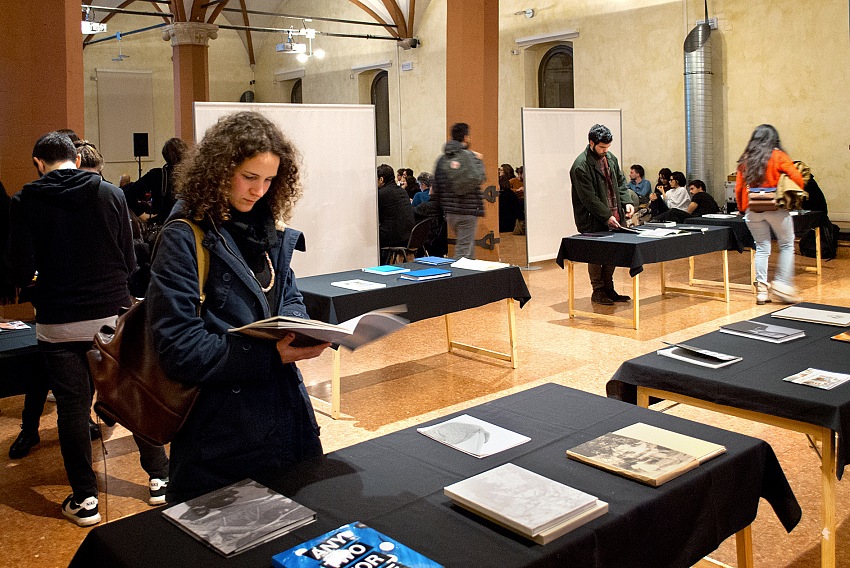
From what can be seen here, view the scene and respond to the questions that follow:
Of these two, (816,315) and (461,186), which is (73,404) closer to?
(816,315)

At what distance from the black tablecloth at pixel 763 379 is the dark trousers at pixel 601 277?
4.43m

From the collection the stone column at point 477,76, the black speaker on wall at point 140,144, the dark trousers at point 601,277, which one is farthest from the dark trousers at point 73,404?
the black speaker on wall at point 140,144

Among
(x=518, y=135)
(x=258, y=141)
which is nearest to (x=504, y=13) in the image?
(x=518, y=135)

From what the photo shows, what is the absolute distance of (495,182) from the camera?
10.0 meters

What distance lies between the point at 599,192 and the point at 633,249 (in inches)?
42.4

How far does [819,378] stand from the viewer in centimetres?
271

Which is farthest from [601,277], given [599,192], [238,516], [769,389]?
[238,516]

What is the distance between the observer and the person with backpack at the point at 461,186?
7883mm

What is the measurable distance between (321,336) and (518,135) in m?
15.3

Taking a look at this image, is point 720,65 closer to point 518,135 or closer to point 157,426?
point 518,135

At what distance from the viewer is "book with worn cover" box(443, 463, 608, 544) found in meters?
1.65

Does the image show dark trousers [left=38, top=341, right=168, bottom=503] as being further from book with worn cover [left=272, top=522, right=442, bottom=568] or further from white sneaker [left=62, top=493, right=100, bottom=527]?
book with worn cover [left=272, top=522, right=442, bottom=568]

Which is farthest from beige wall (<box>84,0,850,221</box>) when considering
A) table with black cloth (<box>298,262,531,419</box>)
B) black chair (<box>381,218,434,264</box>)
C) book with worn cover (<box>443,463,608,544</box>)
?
book with worn cover (<box>443,463,608,544</box>)

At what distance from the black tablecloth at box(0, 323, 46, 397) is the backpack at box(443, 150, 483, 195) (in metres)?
4.74
